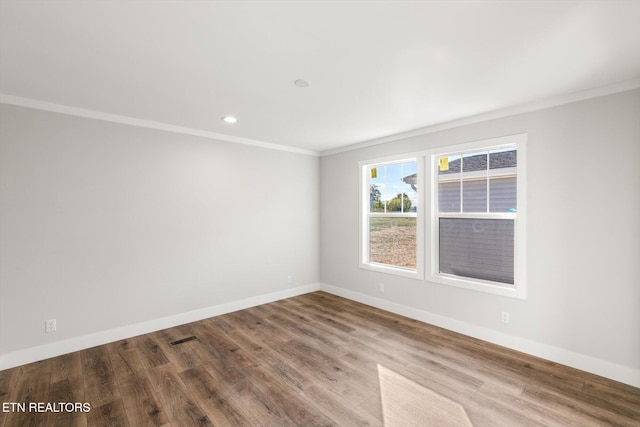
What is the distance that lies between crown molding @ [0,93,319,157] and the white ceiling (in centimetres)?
8

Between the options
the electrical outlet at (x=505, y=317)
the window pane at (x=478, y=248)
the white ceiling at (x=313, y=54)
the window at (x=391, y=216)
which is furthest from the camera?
the window at (x=391, y=216)

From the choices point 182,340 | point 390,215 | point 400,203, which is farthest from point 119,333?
point 400,203

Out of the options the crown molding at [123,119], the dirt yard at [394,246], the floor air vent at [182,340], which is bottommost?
the floor air vent at [182,340]

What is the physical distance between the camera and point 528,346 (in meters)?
2.91

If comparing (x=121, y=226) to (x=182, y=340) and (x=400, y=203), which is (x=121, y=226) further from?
(x=400, y=203)

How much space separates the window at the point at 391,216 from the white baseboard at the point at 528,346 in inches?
21.4

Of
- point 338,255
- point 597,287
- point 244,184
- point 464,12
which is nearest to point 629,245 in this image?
point 597,287

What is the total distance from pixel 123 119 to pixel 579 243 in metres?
4.97

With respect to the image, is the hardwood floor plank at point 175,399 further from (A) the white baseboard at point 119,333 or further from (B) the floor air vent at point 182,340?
(A) the white baseboard at point 119,333

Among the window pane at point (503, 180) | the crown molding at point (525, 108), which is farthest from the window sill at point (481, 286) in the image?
the crown molding at point (525, 108)

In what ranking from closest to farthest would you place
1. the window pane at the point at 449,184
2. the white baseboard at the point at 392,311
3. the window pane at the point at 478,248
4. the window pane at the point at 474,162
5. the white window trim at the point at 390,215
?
the white baseboard at the point at 392,311
the window pane at the point at 478,248
the window pane at the point at 474,162
the window pane at the point at 449,184
the white window trim at the point at 390,215

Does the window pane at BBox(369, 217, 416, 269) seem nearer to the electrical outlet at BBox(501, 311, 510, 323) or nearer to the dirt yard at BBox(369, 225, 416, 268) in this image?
the dirt yard at BBox(369, 225, 416, 268)

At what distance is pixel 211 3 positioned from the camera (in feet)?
4.99

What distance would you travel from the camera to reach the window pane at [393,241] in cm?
410
